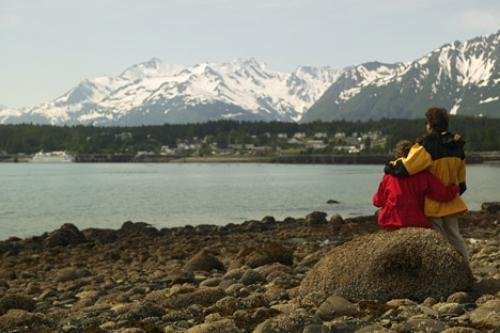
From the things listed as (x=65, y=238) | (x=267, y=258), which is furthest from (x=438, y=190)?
(x=65, y=238)

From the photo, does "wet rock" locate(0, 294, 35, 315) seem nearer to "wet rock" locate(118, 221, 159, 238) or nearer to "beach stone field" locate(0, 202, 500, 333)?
"beach stone field" locate(0, 202, 500, 333)

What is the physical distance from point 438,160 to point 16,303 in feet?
27.4

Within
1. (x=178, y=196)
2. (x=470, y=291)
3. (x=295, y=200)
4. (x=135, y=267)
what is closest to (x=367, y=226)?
(x=135, y=267)

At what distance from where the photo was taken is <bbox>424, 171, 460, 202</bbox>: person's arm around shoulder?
10.5 m

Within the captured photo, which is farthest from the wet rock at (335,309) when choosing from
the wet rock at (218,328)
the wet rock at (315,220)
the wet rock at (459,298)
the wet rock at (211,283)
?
the wet rock at (315,220)

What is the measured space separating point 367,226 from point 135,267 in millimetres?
14982

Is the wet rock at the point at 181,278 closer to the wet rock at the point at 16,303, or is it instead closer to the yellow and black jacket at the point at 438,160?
the wet rock at the point at 16,303

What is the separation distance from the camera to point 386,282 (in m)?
10.6

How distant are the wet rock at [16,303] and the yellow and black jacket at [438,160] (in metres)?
7.61

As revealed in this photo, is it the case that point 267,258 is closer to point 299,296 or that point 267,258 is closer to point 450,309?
point 299,296

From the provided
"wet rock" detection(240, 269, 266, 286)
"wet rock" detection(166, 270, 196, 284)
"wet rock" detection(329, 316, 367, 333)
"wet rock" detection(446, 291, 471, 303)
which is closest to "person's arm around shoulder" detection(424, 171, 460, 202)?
"wet rock" detection(446, 291, 471, 303)

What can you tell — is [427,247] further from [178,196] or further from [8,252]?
[178,196]

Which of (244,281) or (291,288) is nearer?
(291,288)

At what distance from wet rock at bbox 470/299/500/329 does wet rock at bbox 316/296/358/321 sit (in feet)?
5.07
